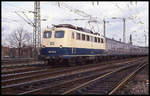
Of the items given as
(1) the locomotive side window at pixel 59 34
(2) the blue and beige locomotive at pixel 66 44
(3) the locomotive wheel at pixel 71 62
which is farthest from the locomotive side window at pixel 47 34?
(3) the locomotive wheel at pixel 71 62

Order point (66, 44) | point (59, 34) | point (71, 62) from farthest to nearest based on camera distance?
point (71, 62) < point (59, 34) < point (66, 44)

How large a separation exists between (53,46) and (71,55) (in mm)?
1551

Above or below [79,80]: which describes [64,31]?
above

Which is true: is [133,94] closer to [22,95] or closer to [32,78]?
[22,95]

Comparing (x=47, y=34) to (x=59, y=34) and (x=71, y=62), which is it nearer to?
(x=59, y=34)

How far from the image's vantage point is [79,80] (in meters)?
13.4

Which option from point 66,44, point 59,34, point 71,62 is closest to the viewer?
point 66,44

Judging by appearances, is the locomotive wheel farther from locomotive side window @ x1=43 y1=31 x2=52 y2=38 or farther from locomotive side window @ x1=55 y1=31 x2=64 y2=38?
locomotive side window @ x1=43 y1=31 x2=52 y2=38

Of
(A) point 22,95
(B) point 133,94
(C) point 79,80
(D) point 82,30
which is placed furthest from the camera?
(D) point 82,30

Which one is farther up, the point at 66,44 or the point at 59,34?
the point at 59,34

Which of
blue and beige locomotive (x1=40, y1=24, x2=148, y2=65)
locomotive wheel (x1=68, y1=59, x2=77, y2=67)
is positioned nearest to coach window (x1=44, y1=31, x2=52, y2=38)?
blue and beige locomotive (x1=40, y1=24, x2=148, y2=65)

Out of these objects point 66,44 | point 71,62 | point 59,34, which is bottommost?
point 71,62

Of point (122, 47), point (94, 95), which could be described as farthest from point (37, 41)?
point (94, 95)

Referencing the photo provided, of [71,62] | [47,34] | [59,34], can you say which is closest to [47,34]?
[47,34]
